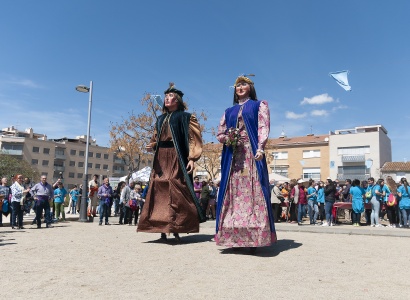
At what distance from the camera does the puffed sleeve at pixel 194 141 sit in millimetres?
6918

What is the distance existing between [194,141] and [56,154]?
259 feet

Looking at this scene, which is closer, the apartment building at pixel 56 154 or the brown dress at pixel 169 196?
the brown dress at pixel 169 196

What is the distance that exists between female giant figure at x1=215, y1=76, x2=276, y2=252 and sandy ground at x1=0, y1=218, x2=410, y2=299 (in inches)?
12.8

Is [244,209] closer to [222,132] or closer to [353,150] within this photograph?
[222,132]

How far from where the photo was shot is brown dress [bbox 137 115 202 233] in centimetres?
660

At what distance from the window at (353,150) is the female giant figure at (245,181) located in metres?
51.2

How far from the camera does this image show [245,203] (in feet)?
19.1

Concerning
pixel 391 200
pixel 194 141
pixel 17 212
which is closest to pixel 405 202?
pixel 391 200

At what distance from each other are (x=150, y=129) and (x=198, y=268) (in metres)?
24.7

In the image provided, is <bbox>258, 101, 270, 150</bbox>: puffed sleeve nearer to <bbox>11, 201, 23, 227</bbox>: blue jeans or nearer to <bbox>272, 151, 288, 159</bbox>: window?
<bbox>11, 201, 23, 227</bbox>: blue jeans

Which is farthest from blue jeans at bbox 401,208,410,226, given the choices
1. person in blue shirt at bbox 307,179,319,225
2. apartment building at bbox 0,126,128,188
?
apartment building at bbox 0,126,128,188

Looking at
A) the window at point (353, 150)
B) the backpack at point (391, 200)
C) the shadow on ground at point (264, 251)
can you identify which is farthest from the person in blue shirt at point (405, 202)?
the window at point (353, 150)

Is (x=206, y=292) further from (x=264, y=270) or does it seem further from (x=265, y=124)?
(x=265, y=124)

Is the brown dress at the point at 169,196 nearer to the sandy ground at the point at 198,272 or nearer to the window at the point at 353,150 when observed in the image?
the sandy ground at the point at 198,272
